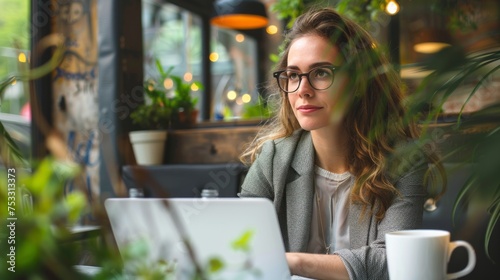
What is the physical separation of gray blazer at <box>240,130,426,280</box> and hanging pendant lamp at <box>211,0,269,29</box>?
285 centimetres

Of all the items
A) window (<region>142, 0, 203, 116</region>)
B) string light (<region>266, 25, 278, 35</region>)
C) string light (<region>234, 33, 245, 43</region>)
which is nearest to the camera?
window (<region>142, 0, 203, 116</region>)

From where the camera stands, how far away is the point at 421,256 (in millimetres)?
882

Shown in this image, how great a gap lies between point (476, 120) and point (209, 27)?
17.0 ft

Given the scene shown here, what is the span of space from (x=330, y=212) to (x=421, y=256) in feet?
2.46

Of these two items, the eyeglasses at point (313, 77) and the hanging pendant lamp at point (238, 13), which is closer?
the eyeglasses at point (313, 77)

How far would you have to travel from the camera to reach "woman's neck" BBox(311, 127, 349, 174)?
1.65 metres

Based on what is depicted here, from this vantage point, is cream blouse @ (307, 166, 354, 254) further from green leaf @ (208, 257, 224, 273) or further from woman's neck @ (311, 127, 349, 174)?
green leaf @ (208, 257, 224, 273)

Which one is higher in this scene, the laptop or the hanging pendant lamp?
the hanging pendant lamp

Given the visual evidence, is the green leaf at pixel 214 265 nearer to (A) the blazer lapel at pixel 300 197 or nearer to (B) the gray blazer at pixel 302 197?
(B) the gray blazer at pixel 302 197

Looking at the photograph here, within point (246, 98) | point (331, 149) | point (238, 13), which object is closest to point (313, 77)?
point (331, 149)

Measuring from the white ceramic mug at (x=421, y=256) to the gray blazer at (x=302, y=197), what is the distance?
36cm

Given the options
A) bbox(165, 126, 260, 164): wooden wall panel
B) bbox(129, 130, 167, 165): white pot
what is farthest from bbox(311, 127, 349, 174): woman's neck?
bbox(129, 130, 167, 165): white pot

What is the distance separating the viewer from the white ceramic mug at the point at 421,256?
88 cm

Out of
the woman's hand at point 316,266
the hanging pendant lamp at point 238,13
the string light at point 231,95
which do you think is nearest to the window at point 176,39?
the string light at point 231,95
